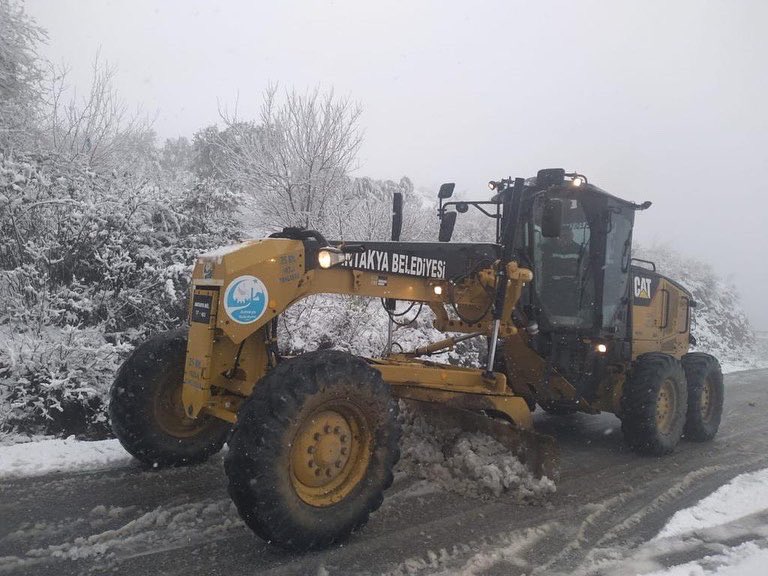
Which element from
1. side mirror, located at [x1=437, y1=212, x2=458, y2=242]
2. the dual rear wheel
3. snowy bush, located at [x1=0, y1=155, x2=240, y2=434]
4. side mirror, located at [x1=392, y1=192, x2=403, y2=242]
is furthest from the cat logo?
snowy bush, located at [x1=0, y1=155, x2=240, y2=434]

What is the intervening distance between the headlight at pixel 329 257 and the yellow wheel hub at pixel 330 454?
3.06 feet

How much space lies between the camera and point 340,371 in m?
3.08

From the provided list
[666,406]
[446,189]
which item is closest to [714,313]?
[666,406]

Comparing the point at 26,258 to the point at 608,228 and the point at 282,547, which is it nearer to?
the point at 282,547

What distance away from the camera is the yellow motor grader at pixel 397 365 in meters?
2.96

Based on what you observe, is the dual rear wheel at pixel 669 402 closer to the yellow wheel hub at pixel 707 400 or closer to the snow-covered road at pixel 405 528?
the yellow wheel hub at pixel 707 400

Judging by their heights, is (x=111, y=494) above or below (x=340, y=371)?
below

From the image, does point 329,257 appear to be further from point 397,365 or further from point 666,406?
point 666,406

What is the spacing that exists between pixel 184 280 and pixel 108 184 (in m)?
2.33

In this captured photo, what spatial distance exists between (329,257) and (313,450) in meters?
1.22

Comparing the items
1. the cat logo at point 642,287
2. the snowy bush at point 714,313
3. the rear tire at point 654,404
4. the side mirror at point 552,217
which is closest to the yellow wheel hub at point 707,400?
the rear tire at point 654,404

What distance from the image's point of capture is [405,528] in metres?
3.38

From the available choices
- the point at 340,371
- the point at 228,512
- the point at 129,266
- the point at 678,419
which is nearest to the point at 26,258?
the point at 129,266

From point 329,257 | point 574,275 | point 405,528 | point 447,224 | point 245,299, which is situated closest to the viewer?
point 245,299
